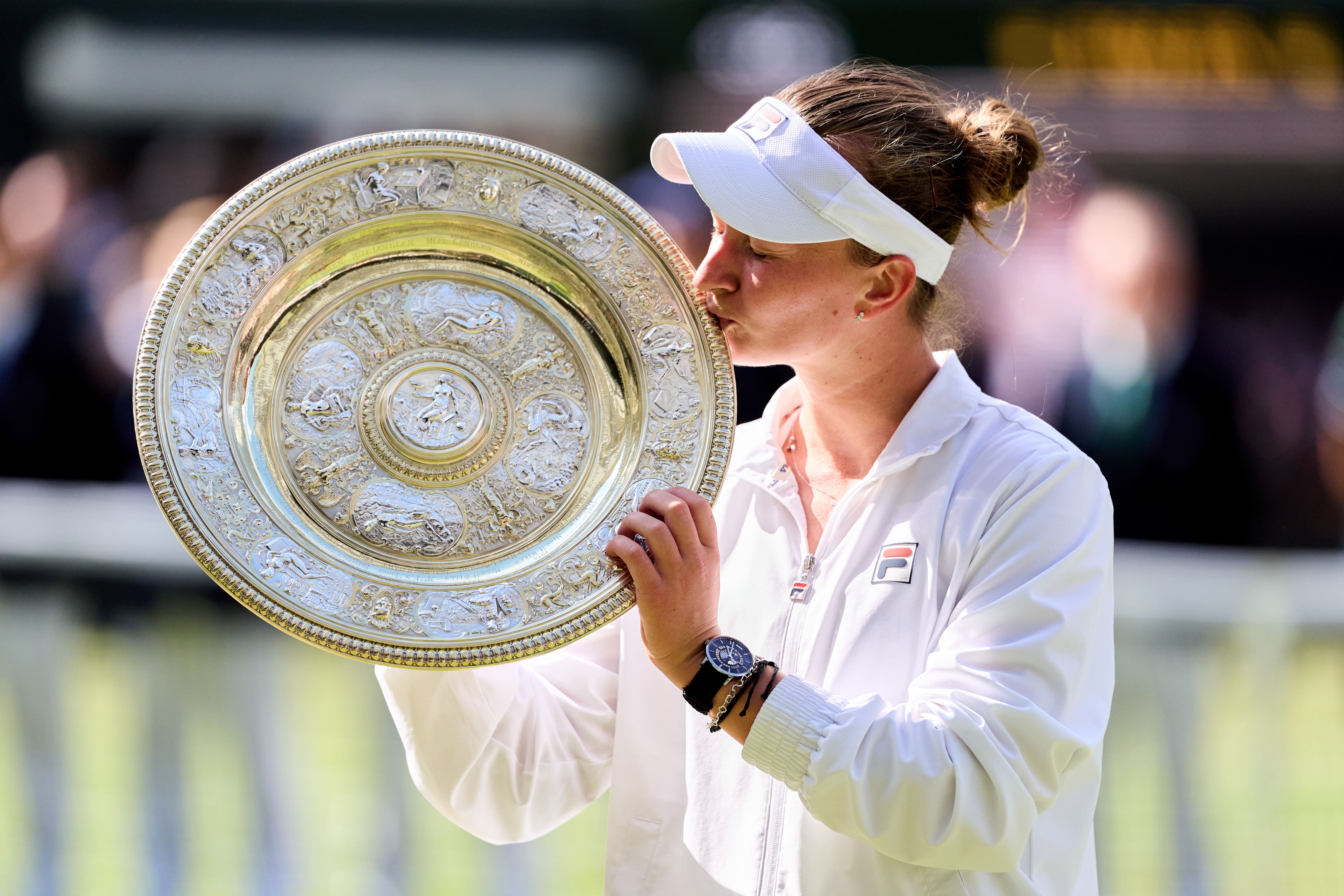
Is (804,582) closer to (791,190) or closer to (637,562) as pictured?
(637,562)

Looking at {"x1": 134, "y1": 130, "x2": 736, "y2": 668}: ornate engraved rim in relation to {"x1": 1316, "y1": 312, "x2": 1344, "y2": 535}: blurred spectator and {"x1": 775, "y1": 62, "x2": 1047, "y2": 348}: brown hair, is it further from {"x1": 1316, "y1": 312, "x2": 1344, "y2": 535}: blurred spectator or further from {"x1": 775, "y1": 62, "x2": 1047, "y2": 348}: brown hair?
{"x1": 1316, "y1": 312, "x2": 1344, "y2": 535}: blurred spectator

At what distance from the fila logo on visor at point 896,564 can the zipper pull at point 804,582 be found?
3.9 inches

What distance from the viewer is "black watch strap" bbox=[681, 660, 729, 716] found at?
1679mm

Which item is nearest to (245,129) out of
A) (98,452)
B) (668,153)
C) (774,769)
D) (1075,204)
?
(98,452)

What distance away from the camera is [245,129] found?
22.5 ft

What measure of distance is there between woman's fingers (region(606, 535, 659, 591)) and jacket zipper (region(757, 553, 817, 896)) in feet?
0.78

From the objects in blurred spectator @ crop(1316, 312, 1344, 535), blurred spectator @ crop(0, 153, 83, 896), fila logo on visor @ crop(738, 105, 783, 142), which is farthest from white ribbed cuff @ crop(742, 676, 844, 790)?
blurred spectator @ crop(1316, 312, 1344, 535)

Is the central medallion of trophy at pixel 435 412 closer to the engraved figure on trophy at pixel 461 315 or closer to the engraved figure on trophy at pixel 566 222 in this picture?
the engraved figure on trophy at pixel 461 315

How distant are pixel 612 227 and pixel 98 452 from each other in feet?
11.0

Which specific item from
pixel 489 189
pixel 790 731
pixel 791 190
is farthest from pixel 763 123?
pixel 790 731

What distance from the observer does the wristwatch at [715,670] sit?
5.51 feet

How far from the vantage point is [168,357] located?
5.62 ft

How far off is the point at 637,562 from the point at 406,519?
0.33 metres

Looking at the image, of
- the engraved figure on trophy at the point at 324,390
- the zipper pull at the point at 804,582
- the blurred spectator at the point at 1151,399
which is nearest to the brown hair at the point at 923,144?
the zipper pull at the point at 804,582
